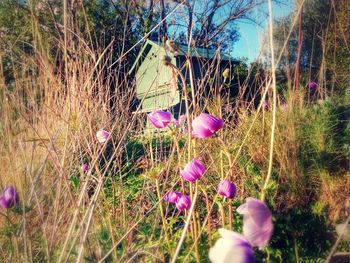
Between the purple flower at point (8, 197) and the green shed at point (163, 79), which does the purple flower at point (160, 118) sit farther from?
the purple flower at point (8, 197)

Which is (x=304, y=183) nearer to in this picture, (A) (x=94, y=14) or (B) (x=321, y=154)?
(B) (x=321, y=154)

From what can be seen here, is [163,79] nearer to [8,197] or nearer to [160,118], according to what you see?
[160,118]

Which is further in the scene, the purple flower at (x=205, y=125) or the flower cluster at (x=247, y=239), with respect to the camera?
the purple flower at (x=205, y=125)

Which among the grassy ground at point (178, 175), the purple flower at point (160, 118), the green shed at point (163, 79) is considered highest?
the green shed at point (163, 79)

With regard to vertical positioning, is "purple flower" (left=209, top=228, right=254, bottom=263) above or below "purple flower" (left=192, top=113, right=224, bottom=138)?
below

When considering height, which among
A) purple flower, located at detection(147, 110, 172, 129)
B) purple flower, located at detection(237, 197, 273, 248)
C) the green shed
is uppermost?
the green shed

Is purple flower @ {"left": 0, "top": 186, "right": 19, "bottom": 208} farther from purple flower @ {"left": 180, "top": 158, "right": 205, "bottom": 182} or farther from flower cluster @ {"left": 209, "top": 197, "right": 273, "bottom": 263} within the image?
flower cluster @ {"left": 209, "top": 197, "right": 273, "bottom": 263}

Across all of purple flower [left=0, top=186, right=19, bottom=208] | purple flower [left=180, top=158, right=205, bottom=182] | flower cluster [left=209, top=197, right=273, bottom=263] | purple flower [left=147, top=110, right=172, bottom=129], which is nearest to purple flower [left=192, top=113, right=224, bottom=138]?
purple flower [left=180, top=158, right=205, bottom=182]

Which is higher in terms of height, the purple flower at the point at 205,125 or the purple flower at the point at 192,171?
the purple flower at the point at 205,125

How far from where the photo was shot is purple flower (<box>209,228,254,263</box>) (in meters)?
0.42

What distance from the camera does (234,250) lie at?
424mm

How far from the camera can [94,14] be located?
1064cm

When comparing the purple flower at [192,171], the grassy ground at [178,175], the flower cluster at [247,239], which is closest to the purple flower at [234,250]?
the flower cluster at [247,239]

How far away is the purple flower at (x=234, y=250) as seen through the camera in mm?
424
